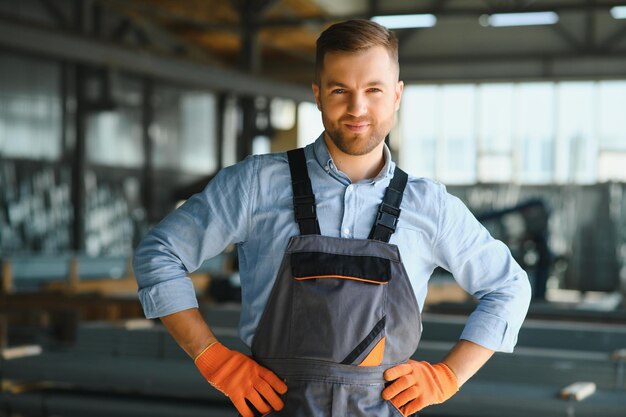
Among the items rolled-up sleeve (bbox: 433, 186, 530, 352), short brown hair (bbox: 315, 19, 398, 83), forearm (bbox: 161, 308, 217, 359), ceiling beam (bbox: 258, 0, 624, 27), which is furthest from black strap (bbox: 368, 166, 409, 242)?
ceiling beam (bbox: 258, 0, 624, 27)

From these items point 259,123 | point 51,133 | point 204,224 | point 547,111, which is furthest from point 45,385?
point 547,111

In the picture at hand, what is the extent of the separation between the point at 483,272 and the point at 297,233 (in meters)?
0.39

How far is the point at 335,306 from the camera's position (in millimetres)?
1619

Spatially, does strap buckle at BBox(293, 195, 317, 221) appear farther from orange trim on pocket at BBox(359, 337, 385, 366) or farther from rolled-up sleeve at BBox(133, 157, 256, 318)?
orange trim on pocket at BBox(359, 337, 385, 366)

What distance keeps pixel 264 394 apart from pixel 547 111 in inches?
688

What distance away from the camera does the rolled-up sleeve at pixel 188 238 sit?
165cm

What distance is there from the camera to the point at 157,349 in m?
5.41

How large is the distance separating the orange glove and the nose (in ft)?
1.58

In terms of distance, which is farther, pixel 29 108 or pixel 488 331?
pixel 29 108

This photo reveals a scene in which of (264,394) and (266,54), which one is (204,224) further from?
A: (266,54)

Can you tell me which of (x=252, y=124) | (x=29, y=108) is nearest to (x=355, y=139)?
(x=29, y=108)

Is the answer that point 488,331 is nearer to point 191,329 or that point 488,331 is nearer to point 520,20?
point 191,329

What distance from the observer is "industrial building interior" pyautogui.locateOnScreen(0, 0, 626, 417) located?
434 inches

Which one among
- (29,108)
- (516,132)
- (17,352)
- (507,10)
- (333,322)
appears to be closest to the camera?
(333,322)
